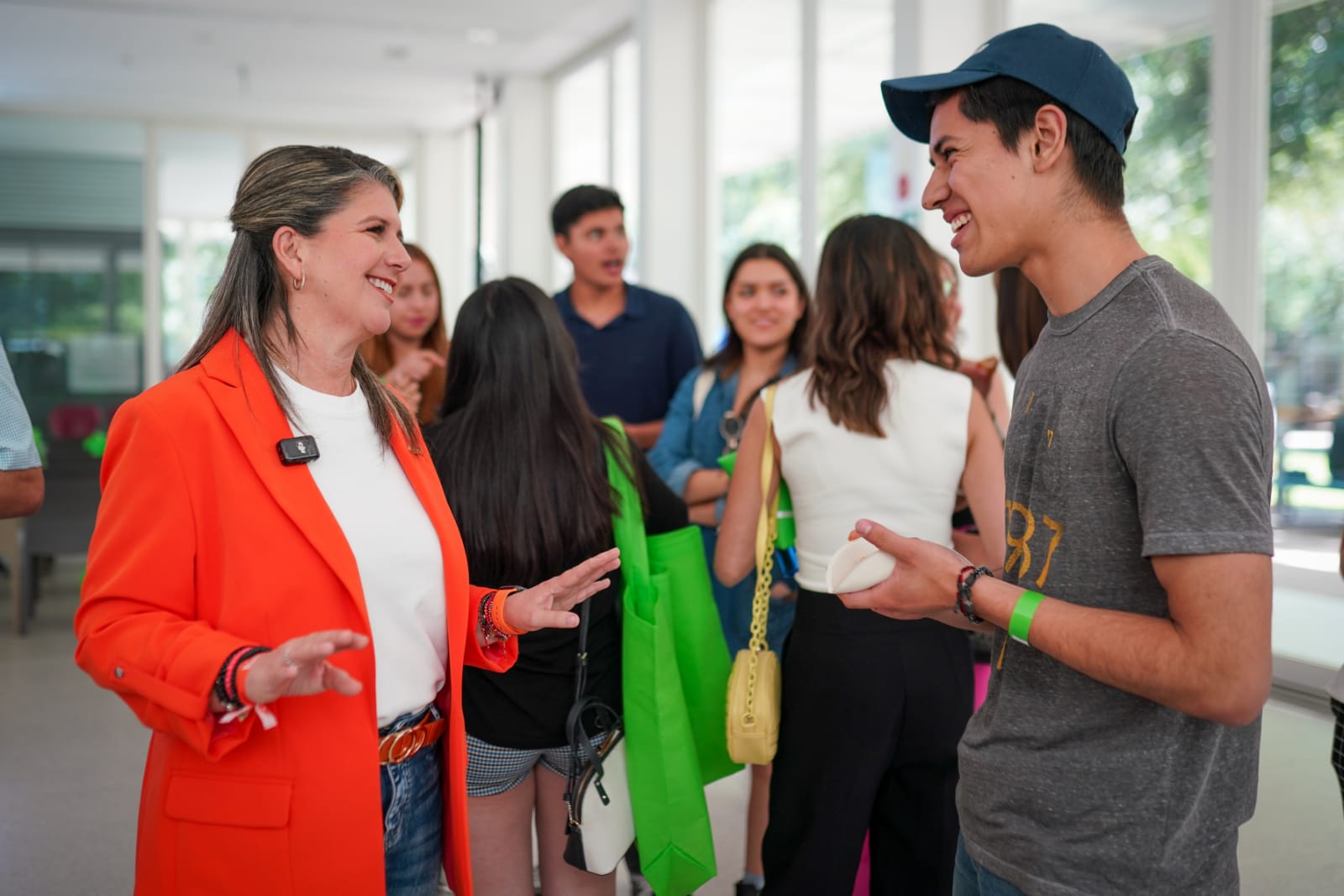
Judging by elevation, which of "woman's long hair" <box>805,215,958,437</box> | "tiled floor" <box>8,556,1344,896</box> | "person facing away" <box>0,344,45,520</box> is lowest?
"tiled floor" <box>8,556,1344,896</box>

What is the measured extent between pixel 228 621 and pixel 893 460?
1.27 meters

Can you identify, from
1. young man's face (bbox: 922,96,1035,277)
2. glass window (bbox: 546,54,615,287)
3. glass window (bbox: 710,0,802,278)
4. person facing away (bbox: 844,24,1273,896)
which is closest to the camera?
person facing away (bbox: 844,24,1273,896)


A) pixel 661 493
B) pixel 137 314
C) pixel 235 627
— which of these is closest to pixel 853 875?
pixel 661 493

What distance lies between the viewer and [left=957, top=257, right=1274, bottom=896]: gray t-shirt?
103 centimetres

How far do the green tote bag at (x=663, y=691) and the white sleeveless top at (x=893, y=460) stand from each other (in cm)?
29

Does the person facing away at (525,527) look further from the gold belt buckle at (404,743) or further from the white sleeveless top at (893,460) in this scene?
the gold belt buckle at (404,743)

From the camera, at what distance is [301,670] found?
1.26 m

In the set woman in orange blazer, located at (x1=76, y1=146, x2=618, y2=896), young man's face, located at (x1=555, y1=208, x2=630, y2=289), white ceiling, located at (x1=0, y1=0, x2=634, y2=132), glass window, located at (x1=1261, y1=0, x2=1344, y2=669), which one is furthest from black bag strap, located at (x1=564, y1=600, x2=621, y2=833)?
white ceiling, located at (x1=0, y1=0, x2=634, y2=132)

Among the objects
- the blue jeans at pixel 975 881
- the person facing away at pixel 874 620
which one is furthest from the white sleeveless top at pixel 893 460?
the blue jeans at pixel 975 881

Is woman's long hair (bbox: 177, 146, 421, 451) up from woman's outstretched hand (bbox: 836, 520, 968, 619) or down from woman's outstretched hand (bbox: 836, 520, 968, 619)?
up

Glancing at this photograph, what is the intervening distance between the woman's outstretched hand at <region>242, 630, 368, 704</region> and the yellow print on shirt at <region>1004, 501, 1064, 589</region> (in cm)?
77

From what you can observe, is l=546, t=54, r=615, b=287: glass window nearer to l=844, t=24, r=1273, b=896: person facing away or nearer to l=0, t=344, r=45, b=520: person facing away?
l=0, t=344, r=45, b=520: person facing away

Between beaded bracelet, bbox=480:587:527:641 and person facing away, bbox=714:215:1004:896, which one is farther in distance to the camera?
person facing away, bbox=714:215:1004:896

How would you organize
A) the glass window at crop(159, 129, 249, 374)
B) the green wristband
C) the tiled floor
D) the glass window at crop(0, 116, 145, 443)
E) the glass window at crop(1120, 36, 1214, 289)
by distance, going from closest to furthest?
the green wristband → the tiled floor → the glass window at crop(1120, 36, 1214, 289) → the glass window at crop(0, 116, 145, 443) → the glass window at crop(159, 129, 249, 374)
